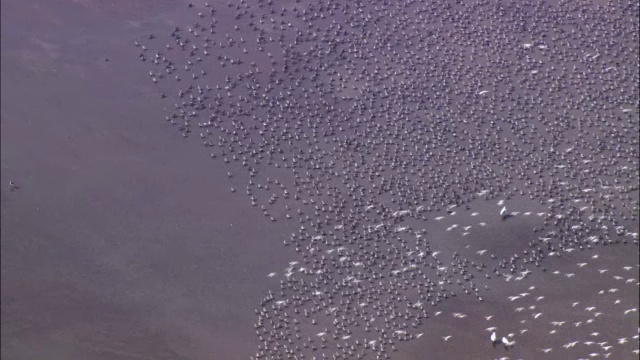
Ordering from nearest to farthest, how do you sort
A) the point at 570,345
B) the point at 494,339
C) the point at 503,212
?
the point at 494,339
the point at 570,345
the point at 503,212

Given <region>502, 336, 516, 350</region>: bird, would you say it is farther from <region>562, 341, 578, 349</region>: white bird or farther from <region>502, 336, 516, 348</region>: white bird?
<region>562, 341, 578, 349</region>: white bird

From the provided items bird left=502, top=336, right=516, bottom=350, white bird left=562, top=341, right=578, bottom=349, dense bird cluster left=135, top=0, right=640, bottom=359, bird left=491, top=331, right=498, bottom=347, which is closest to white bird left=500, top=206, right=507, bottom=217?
dense bird cluster left=135, top=0, right=640, bottom=359

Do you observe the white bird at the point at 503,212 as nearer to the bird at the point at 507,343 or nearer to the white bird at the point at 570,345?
the bird at the point at 507,343

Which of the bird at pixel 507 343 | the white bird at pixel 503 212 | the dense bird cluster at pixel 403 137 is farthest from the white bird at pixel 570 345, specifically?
the white bird at pixel 503 212

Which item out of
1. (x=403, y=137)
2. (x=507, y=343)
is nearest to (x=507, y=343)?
(x=507, y=343)

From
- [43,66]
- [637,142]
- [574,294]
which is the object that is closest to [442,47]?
[637,142]

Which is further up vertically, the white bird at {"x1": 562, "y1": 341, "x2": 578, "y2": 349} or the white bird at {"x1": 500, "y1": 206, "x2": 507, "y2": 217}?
the white bird at {"x1": 500, "y1": 206, "x2": 507, "y2": 217}

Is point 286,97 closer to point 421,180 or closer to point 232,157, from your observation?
point 232,157

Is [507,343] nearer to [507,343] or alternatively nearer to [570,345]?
[507,343]
